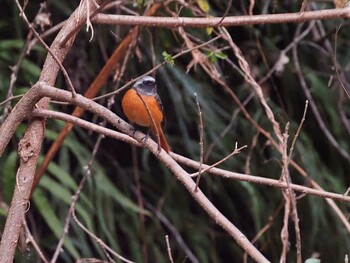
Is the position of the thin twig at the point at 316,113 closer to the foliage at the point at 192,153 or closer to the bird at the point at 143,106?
the foliage at the point at 192,153

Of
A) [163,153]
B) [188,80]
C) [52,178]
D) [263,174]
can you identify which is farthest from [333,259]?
[163,153]

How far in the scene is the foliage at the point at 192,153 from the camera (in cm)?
321

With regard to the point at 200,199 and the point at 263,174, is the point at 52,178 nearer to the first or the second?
the point at 263,174

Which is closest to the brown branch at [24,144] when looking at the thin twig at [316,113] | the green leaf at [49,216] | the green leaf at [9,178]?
the green leaf at [9,178]

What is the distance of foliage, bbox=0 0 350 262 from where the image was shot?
3209mm

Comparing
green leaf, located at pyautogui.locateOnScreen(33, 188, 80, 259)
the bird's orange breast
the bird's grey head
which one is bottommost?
green leaf, located at pyautogui.locateOnScreen(33, 188, 80, 259)

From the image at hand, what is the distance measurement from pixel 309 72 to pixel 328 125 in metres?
0.26

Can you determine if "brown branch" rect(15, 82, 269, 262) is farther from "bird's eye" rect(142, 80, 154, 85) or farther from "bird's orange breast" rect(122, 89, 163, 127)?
"bird's eye" rect(142, 80, 154, 85)

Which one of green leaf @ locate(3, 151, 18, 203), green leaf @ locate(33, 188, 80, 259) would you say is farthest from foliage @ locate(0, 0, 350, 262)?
green leaf @ locate(3, 151, 18, 203)

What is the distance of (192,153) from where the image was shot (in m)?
3.41

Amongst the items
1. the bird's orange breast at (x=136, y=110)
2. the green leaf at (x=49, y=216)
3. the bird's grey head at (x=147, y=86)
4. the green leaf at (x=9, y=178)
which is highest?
the bird's grey head at (x=147, y=86)

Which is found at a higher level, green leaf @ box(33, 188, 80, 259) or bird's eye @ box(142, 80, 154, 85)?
bird's eye @ box(142, 80, 154, 85)

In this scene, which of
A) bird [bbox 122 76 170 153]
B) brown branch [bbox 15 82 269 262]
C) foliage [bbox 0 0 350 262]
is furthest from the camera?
foliage [bbox 0 0 350 262]

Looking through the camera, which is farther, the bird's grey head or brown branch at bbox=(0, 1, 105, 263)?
the bird's grey head
